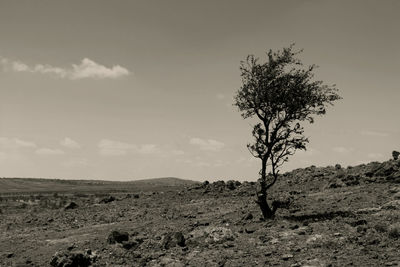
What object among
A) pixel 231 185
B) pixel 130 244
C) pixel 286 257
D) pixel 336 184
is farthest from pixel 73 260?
pixel 231 185

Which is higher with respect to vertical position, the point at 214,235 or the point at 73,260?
the point at 214,235

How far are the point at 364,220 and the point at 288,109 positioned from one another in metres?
8.35

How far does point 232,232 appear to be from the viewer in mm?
21000

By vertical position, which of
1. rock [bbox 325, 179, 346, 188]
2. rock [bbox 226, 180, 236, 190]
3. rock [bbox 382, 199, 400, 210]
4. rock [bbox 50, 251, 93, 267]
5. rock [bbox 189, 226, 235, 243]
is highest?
rock [bbox 325, 179, 346, 188]

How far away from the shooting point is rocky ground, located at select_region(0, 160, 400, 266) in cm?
1695

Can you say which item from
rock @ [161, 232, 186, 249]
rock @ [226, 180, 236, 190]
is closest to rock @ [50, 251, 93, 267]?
rock @ [161, 232, 186, 249]

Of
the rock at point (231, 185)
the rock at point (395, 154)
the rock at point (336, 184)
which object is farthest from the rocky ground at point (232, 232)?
the rock at point (231, 185)

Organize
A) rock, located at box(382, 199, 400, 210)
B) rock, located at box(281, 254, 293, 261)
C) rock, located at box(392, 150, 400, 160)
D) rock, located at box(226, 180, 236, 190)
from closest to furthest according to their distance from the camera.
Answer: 1. rock, located at box(281, 254, 293, 261)
2. rock, located at box(382, 199, 400, 210)
3. rock, located at box(392, 150, 400, 160)
4. rock, located at box(226, 180, 236, 190)

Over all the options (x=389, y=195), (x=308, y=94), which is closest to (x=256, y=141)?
(x=308, y=94)

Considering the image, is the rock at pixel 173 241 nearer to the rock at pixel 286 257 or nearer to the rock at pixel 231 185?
the rock at pixel 286 257

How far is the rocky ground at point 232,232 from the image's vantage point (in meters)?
17.0

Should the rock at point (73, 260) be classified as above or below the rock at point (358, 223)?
below

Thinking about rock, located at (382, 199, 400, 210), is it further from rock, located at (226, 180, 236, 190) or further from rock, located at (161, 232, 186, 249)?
rock, located at (226, 180, 236, 190)

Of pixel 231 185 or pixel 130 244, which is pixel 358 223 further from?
pixel 231 185
